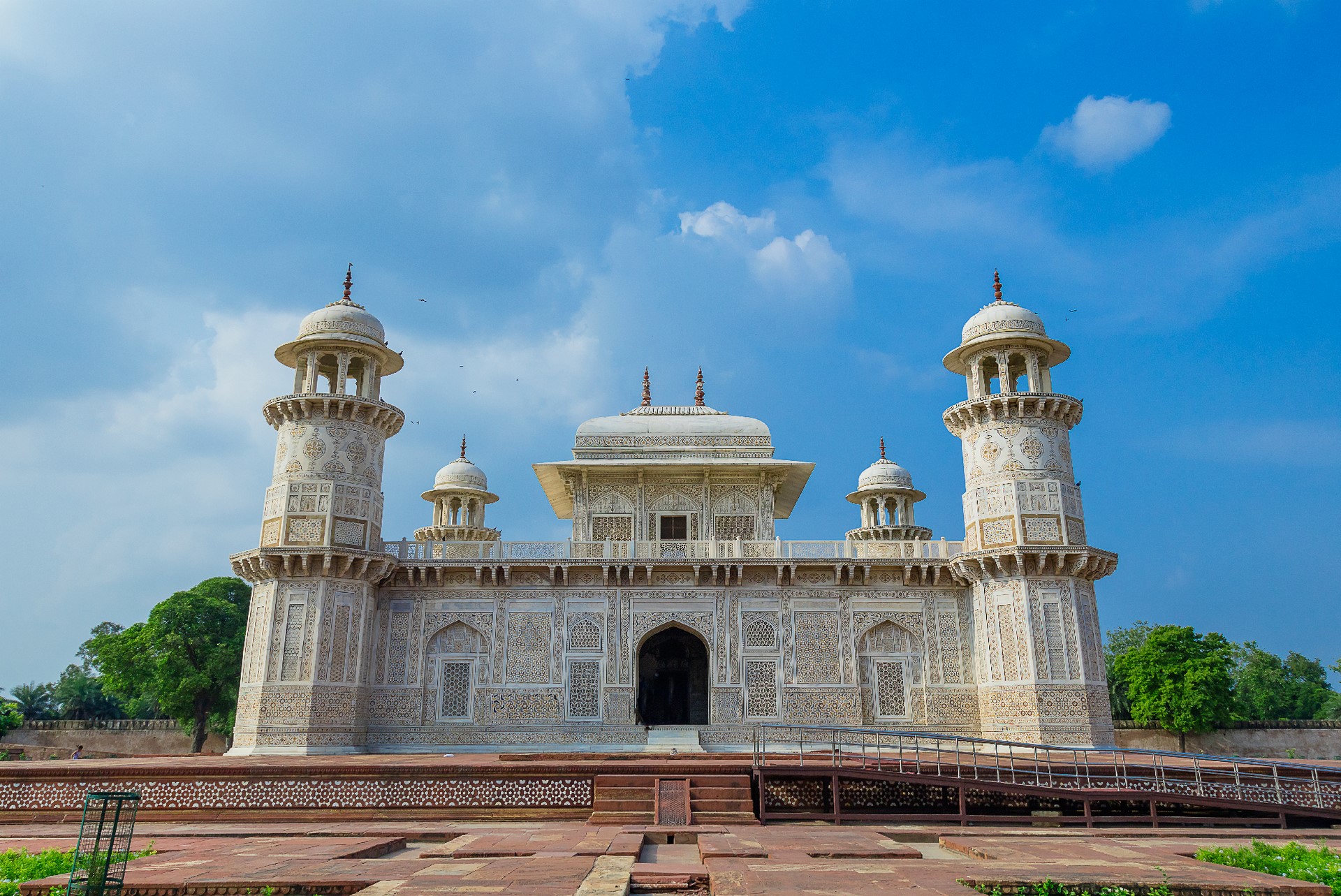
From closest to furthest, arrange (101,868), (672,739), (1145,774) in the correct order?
(101,868)
(1145,774)
(672,739)

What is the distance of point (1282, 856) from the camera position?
7848 millimetres

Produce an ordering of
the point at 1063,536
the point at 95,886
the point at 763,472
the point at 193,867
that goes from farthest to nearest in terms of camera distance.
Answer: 1. the point at 763,472
2. the point at 1063,536
3. the point at 193,867
4. the point at 95,886

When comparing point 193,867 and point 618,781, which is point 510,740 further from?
point 193,867

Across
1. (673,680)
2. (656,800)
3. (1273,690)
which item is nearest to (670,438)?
(673,680)

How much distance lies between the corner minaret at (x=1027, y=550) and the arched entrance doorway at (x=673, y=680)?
263 inches

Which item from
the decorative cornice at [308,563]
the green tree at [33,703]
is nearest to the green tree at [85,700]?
the green tree at [33,703]

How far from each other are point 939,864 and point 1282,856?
2.96 meters

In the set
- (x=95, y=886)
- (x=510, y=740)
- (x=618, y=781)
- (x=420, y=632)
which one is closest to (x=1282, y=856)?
(x=618, y=781)

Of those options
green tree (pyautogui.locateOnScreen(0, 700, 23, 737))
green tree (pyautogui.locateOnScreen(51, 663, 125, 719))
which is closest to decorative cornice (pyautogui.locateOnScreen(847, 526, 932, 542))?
green tree (pyautogui.locateOnScreen(0, 700, 23, 737))

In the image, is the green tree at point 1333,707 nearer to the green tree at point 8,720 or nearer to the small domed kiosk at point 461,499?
the small domed kiosk at point 461,499

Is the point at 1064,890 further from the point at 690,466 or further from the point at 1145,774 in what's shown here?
the point at 690,466

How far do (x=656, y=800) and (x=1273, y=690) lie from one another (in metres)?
48.4

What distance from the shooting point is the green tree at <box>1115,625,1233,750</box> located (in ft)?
110

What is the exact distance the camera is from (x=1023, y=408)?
2109 cm
